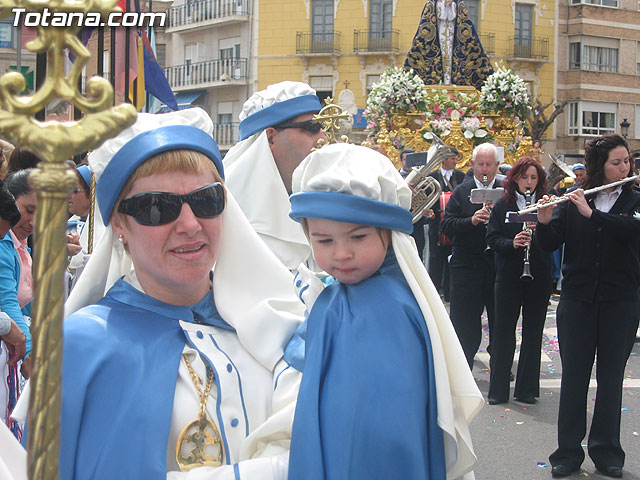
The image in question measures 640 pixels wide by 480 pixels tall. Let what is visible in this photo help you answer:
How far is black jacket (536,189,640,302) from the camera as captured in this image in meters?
5.09

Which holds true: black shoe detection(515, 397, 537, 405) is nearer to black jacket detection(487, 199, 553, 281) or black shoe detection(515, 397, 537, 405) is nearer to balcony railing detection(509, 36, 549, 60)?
black jacket detection(487, 199, 553, 281)

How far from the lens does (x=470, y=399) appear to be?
2.23 m

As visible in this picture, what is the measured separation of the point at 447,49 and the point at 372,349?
13.2 metres

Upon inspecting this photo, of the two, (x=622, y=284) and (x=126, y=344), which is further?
(x=622, y=284)

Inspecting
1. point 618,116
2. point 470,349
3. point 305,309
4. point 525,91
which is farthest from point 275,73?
point 305,309

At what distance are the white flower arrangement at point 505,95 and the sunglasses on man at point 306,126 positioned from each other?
9191 millimetres

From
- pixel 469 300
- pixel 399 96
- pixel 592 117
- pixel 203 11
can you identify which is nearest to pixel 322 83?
pixel 203 11

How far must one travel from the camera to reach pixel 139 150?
209 centimetres

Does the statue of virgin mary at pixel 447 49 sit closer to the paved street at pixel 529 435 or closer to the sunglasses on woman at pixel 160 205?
the paved street at pixel 529 435

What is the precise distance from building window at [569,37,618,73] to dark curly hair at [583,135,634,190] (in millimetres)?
35794

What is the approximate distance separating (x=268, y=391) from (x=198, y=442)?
0.27 metres

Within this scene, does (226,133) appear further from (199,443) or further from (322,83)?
(199,443)

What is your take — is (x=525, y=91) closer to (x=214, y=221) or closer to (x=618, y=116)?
(x=214, y=221)

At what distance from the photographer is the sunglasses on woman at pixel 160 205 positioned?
6.79 feet
